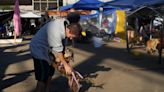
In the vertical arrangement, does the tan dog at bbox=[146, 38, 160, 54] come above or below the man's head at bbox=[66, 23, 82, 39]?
below

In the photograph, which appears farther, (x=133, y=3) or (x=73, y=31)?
(x=133, y=3)

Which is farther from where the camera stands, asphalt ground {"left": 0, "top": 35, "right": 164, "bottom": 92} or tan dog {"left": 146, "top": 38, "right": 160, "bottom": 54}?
tan dog {"left": 146, "top": 38, "right": 160, "bottom": 54}

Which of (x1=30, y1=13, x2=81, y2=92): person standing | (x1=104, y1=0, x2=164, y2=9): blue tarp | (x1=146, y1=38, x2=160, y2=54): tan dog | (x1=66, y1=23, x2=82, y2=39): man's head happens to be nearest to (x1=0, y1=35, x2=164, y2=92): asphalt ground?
(x1=146, y1=38, x2=160, y2=54): tan dog

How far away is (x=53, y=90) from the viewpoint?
905 centimetres

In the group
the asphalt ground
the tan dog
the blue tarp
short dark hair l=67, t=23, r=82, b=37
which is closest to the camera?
short dark hair l=67, t=23, r=82, b=37

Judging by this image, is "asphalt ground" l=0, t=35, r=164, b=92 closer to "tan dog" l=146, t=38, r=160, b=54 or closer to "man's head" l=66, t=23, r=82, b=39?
"tan dog" l=146, t=38, r=160, b=54

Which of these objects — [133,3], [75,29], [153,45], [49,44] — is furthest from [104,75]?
[133,3]

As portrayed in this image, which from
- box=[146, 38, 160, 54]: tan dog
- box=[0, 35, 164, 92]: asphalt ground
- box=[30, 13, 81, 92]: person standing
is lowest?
box=[0, 35, 164, 92]: asphalt ground

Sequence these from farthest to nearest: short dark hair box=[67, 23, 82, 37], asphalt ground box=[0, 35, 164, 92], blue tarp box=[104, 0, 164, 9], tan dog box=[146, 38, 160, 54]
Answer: blue tarp box=[104, 0, 164, 9]
tan dog box=[146, 38, 160, 54]
asphalt ground box=[0, 35, 164, 92]
short dark hair box=[67, 23, 82, 37]

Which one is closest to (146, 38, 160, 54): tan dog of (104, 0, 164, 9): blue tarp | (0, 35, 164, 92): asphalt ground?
(0, 35, 164, 92): asphalt ground

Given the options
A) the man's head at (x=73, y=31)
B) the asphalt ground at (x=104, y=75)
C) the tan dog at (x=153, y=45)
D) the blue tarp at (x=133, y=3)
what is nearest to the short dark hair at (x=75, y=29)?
the man's head at (x=73, y=31)

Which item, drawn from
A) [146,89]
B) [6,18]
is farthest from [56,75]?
[6,18]

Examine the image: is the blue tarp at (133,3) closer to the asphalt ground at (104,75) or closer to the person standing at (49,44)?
the asphalt ground at (104,75)

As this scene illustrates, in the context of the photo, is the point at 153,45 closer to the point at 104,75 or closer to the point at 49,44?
the point at 104,75
